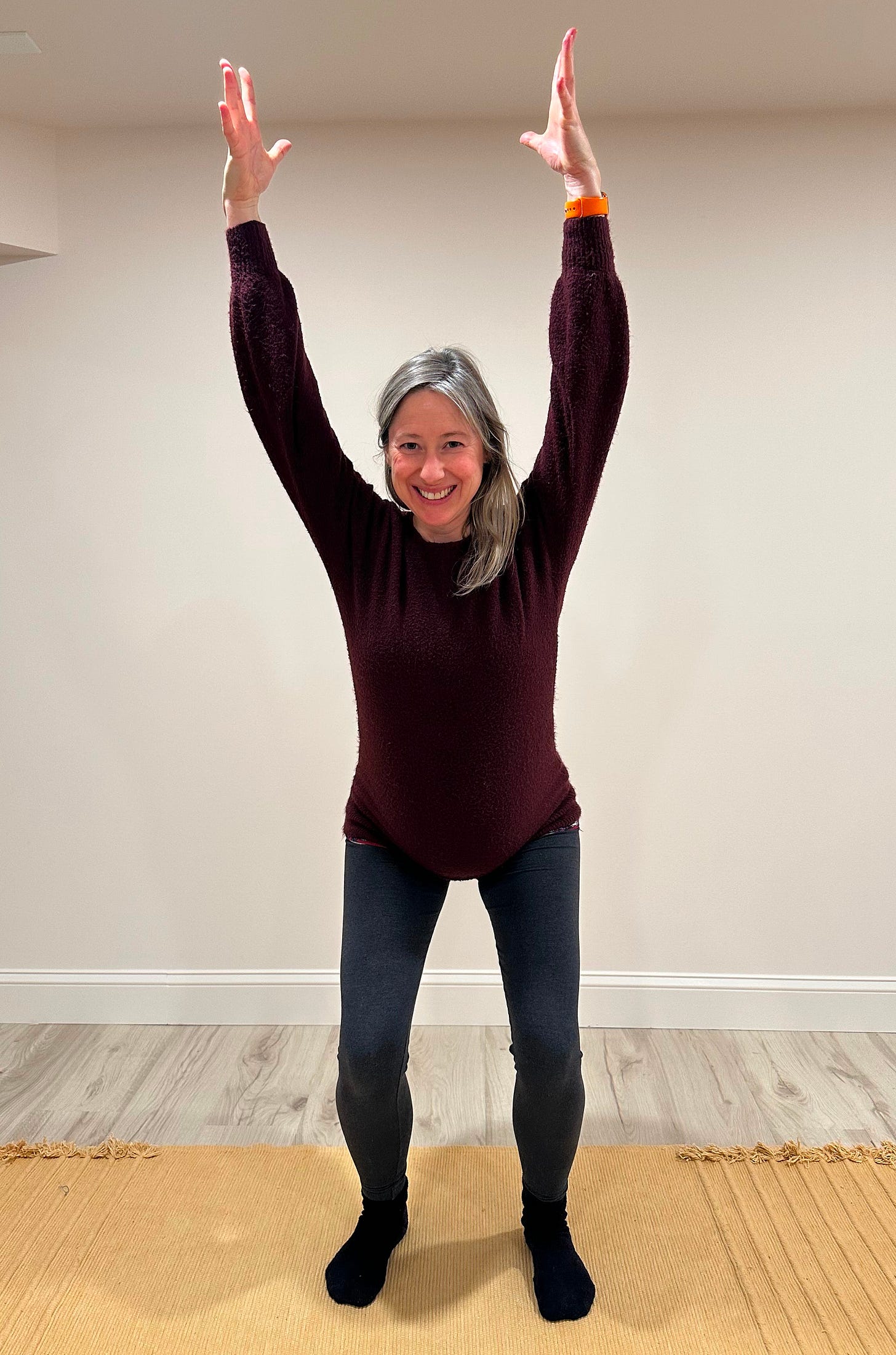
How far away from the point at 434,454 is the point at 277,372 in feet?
0.90

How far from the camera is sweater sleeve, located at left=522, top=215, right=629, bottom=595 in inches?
65.1

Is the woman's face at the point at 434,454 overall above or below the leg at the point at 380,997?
above

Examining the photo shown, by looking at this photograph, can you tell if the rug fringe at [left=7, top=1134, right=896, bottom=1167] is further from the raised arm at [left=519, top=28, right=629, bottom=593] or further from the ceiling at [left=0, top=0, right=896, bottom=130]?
the ceiling at [left=0, top=0, right=896, bottom=130]

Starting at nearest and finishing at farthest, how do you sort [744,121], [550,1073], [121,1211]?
1. [550,1073]
2. [121,1211]
3. [744,121]

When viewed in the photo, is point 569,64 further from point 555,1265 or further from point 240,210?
point 555,1265

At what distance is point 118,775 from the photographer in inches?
112

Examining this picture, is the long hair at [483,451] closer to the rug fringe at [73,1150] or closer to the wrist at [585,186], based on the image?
the wrist at [585,186]

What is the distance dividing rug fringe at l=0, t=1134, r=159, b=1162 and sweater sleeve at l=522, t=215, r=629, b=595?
1.43 m

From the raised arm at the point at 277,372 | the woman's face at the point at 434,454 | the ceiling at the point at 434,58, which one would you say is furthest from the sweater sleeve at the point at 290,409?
the ceiling at the point at 434,58

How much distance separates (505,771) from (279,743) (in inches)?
49.1

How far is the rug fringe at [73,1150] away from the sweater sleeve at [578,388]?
143cm

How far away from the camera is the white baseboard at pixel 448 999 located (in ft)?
9.16

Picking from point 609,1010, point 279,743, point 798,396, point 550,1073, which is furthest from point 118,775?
point 798,396

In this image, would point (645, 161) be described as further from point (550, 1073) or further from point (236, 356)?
point (550, 1073)
